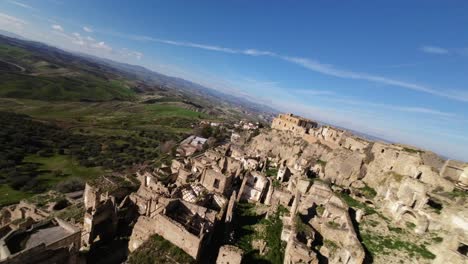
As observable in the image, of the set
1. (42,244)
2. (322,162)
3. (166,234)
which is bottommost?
(42,244)

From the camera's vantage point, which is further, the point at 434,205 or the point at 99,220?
the point at 434,205

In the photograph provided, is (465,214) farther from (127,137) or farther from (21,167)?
(127,137)

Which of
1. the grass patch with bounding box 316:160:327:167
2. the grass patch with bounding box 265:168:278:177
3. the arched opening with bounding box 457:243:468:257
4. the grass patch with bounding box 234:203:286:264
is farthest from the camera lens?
the grass patch with bounding box 316:160:327:167

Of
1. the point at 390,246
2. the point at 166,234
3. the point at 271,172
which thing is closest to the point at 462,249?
the point at 390,246

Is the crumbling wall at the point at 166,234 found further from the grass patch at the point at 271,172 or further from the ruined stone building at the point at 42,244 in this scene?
the grass patch at the point at 271,172

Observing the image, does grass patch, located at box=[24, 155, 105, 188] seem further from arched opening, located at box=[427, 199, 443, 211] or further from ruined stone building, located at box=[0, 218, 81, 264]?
arched opening, located at box=[427, 199, 443, 211]

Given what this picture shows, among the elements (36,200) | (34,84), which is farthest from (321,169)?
(34,84)

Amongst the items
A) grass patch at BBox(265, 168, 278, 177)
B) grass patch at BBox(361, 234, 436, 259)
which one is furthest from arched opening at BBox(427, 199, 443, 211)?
grass patch at BBox(265, 168, 278, 177)

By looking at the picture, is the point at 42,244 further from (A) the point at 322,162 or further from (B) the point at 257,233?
(A) the point at 322,162
